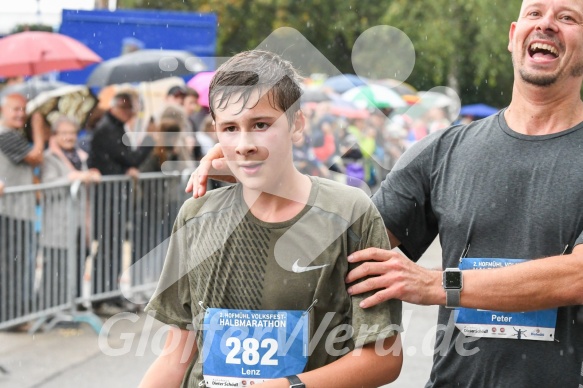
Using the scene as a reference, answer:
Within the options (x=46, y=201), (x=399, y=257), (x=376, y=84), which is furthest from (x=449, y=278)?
(x=376, y=84)

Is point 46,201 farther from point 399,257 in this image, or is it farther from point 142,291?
point 399,257

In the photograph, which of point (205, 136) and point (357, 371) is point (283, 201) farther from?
point (205, 136)

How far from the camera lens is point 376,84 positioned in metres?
21.7

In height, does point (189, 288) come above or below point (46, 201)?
above

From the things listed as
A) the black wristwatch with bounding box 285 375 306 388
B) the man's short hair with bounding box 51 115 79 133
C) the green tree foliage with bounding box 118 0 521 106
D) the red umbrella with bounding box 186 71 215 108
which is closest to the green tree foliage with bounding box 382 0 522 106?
the green tree foliage with bounding box 118 0 521 106

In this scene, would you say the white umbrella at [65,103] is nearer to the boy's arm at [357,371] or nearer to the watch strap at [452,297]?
the watch strap at [452,297]

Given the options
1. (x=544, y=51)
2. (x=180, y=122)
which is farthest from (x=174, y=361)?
(x=180, y=122)

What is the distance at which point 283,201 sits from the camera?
9.11ft

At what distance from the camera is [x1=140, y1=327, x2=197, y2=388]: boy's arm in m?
2.84

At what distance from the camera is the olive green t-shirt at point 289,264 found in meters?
2.65

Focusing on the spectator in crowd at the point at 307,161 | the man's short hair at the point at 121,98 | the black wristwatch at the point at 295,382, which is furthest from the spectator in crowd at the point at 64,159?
the black wristwatch at the point at 295,382

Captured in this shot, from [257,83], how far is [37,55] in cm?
746

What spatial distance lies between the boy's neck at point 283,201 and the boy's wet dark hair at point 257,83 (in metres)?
0.18

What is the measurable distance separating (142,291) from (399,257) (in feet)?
22.5
